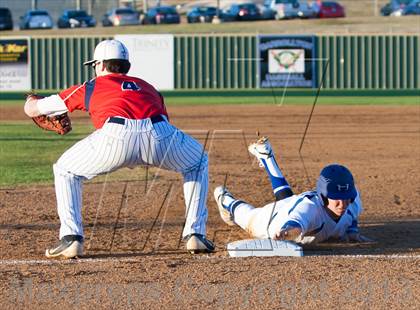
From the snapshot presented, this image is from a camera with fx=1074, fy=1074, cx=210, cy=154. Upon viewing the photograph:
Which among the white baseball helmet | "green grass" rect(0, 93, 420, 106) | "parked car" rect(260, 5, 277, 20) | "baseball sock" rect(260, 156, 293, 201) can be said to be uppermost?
the white baseball helmet

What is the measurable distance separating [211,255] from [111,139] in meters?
1.17

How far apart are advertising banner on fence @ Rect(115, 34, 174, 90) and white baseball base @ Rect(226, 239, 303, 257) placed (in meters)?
32.7

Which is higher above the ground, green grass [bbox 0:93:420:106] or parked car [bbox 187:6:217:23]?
parked car [bbox 187:6:217:23]

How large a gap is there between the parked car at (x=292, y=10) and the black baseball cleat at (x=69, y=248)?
58.9 metres

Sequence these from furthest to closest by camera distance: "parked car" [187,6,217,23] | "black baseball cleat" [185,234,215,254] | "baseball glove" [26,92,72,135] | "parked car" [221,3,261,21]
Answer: "parked car" [187,6,217,23], "parked car" [221,3,261,21], "baseball glove" [26,92,72,135], "black baseball cleat" [185,234,215,254]

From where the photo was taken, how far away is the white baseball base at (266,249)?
786 cm

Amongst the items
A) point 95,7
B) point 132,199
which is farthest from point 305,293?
point 95,7

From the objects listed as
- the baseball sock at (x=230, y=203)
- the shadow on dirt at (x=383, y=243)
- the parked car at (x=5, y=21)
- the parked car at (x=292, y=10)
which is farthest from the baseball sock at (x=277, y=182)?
the parked car at (x=292, y=10)

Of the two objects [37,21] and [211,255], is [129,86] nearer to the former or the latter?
[211,255]

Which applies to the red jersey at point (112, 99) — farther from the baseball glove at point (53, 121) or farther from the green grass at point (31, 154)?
the green grass at point (31, 154)

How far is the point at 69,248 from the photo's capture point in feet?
25.7

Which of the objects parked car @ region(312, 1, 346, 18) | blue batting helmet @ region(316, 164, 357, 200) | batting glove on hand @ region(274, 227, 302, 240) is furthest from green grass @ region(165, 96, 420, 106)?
parked car @ region(312, 1, 346, 18)

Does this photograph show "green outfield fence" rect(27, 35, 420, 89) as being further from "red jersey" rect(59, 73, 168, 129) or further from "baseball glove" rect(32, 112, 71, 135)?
"red jersey" rect(59, 73, 168, 129)

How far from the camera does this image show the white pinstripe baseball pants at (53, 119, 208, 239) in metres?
7.80
